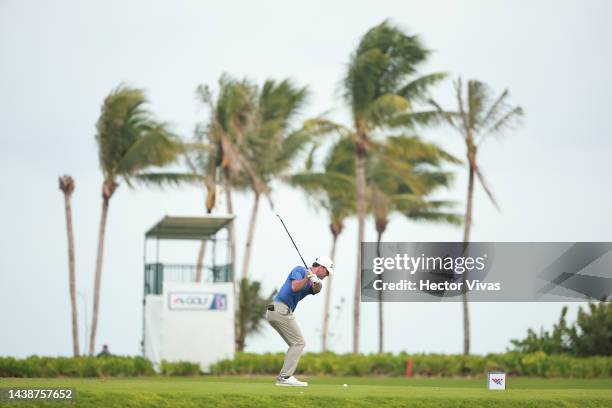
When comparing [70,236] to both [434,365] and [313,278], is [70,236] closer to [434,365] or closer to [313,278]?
[434,365]

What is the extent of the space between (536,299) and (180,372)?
54.5 ft

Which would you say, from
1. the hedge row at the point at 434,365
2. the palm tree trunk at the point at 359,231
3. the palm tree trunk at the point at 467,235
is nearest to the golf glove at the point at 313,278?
the hedge row at the point at 434,365

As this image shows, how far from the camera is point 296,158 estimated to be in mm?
57562

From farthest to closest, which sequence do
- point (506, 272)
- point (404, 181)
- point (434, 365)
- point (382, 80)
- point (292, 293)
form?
point (404, 181) → point (382, 80) → point (506, 272) → point (434, 365) → point (292, 293)

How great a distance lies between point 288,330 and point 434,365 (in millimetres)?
21655

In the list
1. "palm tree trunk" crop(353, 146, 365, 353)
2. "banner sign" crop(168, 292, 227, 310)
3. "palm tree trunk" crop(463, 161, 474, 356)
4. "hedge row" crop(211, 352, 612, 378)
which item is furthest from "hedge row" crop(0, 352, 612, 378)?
"palm tree trunk" crop(353, 146, 365, 353)

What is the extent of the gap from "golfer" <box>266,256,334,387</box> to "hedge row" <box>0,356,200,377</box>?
15.9 metres

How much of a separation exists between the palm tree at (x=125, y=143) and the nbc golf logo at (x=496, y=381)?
95.0ft

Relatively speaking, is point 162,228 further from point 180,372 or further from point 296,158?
point 296,158

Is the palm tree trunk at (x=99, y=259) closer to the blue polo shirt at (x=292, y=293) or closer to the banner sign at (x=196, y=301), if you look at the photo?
the banner sign at (x=196, y=301)

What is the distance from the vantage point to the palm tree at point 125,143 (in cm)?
4947

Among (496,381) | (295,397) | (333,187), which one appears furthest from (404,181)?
(295,397)

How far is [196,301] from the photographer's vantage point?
120 feet

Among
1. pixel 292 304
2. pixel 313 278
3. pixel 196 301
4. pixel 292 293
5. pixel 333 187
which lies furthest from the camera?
pixel 333 187
